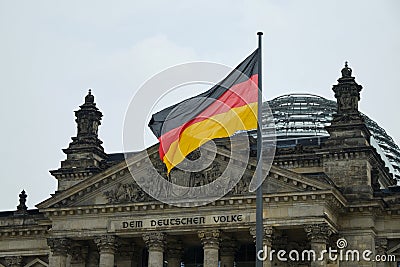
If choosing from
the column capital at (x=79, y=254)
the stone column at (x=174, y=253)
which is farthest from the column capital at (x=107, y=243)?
the column capital at (x=79, y=254)

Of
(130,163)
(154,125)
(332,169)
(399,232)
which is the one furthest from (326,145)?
(154,125)

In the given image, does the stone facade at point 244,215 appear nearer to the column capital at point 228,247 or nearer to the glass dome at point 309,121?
the column capital at point 228,247

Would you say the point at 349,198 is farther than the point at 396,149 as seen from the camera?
No

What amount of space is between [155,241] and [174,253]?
3.86 m

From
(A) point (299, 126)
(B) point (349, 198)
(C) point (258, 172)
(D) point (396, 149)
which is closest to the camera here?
(C) point (258, 172)

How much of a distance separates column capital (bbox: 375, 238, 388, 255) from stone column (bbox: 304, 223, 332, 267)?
Result: 5.86m

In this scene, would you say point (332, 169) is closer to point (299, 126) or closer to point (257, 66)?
point (299, 126)

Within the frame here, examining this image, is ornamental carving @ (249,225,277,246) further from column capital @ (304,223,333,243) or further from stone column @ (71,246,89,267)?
stone column @ (71,246,89,267)

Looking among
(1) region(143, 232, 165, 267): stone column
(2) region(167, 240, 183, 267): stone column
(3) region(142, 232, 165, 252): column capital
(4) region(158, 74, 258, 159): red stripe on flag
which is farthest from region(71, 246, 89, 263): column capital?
(4) region(158, 74, 258, 159): red stripe on flag

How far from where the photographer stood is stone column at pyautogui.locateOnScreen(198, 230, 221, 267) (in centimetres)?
5338

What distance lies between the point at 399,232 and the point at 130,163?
1916 centimetres

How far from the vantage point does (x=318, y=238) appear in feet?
170

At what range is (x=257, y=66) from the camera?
3378 cm

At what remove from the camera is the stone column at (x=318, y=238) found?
51.6 metres
